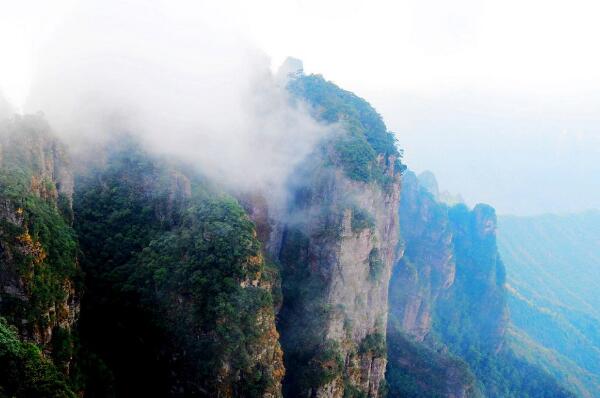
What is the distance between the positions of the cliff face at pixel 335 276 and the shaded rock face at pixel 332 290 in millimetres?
97

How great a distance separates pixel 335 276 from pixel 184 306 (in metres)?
18.7

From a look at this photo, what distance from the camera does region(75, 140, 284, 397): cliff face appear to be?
1496 inches

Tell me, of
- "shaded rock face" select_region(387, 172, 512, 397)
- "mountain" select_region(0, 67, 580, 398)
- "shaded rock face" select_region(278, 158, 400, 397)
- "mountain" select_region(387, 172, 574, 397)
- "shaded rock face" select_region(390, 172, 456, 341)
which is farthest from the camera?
"shaded rock face" select_region(390, 172, 456, 341)

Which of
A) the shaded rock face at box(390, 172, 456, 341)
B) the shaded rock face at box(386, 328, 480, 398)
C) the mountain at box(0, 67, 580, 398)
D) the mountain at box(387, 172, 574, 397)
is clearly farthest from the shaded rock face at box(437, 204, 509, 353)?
the mountain at box(0, 67, 580, 398)

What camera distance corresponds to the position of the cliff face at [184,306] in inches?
1496

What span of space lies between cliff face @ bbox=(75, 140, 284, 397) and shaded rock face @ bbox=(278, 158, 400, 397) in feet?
28.9

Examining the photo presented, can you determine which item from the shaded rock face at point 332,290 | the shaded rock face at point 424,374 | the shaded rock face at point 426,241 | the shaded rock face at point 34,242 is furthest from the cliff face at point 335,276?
the shaded rock face at point 426,241

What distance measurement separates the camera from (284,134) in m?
63.0

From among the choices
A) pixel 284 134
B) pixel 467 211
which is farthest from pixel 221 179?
pixel 467 211

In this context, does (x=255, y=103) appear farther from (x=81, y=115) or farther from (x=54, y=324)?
(x=54, y=324)

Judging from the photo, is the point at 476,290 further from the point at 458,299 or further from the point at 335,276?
the point at 335,276

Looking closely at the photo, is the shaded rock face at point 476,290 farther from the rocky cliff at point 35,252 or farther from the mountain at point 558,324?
the rocky cliff at point 35,252

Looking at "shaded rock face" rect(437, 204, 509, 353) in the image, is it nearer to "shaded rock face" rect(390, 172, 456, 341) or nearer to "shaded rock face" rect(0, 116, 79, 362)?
"shaded rock face" rect(390, 172, 456, 341)

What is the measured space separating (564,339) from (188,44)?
468 ft
